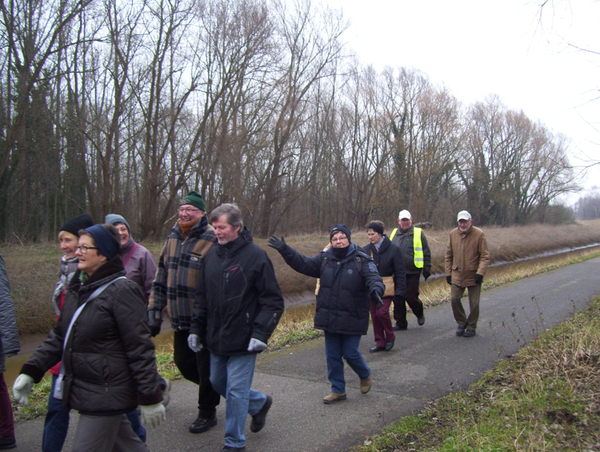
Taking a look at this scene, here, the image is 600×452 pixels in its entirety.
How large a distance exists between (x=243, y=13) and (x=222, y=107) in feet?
14.3

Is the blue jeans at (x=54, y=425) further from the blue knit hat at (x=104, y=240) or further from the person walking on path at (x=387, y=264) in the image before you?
the person walking on path at (x=387, y=264)

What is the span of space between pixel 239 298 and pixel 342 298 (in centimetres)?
139

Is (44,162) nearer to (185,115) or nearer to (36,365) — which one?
(185,115)

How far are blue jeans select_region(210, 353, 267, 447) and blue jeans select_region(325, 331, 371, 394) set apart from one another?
3.86 feet

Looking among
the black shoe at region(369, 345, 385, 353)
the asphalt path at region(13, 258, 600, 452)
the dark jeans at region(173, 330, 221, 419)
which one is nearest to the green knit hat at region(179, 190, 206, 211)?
the dark jeans at region(173, 330, 221, 419)

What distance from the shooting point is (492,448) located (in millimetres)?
3781

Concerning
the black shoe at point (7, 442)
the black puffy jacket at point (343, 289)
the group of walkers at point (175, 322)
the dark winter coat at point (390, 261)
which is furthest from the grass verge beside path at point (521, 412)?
the black shoe at point (7, 442)

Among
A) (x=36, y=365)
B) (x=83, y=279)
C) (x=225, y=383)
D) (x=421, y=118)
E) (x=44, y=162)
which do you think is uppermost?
(x=421, y=118)

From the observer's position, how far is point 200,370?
4.27m

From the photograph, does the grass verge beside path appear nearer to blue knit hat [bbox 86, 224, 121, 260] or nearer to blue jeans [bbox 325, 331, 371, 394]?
blue jeans [bbox 325, 331, 371, 394]

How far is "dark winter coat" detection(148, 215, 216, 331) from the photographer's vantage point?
14.0ft

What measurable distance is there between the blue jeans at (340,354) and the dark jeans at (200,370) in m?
1.18

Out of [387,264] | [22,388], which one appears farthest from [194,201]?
[387,264]

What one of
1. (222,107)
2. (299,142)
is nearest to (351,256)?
(222,107)
